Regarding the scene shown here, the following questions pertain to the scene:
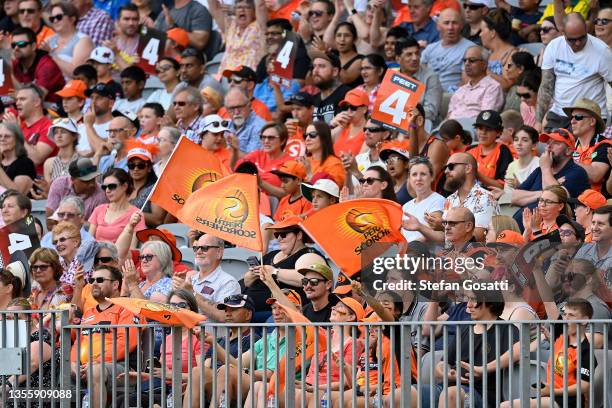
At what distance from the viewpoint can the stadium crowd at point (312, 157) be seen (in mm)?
10727

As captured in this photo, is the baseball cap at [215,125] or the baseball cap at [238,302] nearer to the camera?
the baseball cap at [238,302]

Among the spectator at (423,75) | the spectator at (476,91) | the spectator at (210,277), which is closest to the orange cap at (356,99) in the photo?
the spectator at (423,75)

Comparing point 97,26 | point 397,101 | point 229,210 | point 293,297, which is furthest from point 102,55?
point 293,297

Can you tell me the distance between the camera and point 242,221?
1248cm

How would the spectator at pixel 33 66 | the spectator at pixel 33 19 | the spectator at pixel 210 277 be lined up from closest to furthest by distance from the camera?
the spectator at pixel 210 277
the spectator at pixel 33 66
the spectator at pixel 33 19

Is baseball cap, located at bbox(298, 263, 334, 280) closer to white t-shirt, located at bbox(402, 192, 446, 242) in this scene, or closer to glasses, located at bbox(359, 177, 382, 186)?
white t-shirt, located at bbox(402, 192, 446, 242)

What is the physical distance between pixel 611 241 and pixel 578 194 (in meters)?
1.74

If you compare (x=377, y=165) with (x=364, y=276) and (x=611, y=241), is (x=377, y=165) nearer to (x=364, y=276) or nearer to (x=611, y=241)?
(x=611, y=241)

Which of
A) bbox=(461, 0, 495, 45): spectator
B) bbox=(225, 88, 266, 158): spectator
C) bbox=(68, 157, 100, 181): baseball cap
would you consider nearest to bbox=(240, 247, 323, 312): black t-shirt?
bbox=(68, 157, 100, 181): baseball cap

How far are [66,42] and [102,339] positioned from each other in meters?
10.1

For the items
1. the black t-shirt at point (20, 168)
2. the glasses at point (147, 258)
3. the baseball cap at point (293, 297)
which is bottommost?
the black t-shirt at point (20, 168)

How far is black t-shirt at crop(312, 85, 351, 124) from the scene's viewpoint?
56.0 ft

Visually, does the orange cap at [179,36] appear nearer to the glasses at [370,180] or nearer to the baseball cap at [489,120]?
the baseball cap at [489,120]

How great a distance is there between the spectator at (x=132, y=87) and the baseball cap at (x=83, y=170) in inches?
84.6
